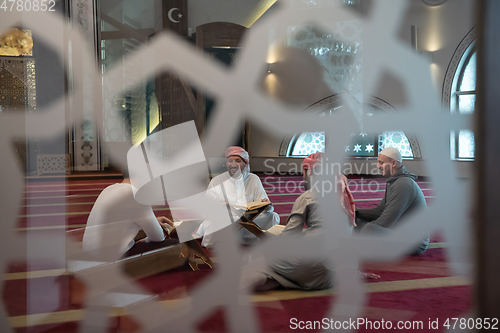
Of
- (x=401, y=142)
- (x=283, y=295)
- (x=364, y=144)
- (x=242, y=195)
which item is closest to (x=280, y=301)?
(x=283, y=295)

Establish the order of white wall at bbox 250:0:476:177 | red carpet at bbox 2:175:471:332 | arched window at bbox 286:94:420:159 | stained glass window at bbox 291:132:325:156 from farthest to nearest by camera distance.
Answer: stained glass window at bbox 291:132:325:156 < arched window at bbox 286:94:420:159 < white wall at bbox 250:0:476:177 < red carpet at bbox 2:175:471:332

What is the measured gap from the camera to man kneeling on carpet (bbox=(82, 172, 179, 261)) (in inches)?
71.8

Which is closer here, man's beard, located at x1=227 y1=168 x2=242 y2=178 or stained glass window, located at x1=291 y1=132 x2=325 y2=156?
man's beard, located at x1=227 y1=168 x2=242 y2=178

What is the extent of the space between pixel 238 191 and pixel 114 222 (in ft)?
3.51

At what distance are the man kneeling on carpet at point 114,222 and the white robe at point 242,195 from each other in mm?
747

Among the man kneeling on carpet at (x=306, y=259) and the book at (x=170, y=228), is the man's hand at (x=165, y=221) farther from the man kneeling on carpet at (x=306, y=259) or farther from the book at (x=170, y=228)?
the man kneeling on carpet at (x=306, y=259)

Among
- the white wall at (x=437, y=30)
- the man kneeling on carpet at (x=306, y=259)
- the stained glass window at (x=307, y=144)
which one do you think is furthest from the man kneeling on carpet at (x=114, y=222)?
the stained glass window at (x=307, y=144)

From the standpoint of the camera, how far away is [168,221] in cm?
223

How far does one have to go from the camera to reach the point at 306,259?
5.72ft

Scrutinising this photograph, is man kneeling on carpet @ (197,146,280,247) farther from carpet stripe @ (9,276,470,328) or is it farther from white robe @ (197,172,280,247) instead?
carpet stripe @ (9,276,470,328)

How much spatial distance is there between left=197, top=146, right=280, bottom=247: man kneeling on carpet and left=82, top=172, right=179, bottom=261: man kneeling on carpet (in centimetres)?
71

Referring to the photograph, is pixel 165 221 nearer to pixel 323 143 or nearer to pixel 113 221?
pixel 113 221

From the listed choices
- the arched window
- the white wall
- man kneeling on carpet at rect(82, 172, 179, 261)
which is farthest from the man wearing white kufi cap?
the arched window

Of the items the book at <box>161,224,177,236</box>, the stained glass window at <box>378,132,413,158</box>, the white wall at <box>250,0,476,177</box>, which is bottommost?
the book at <box>161,224,177,236</box>
